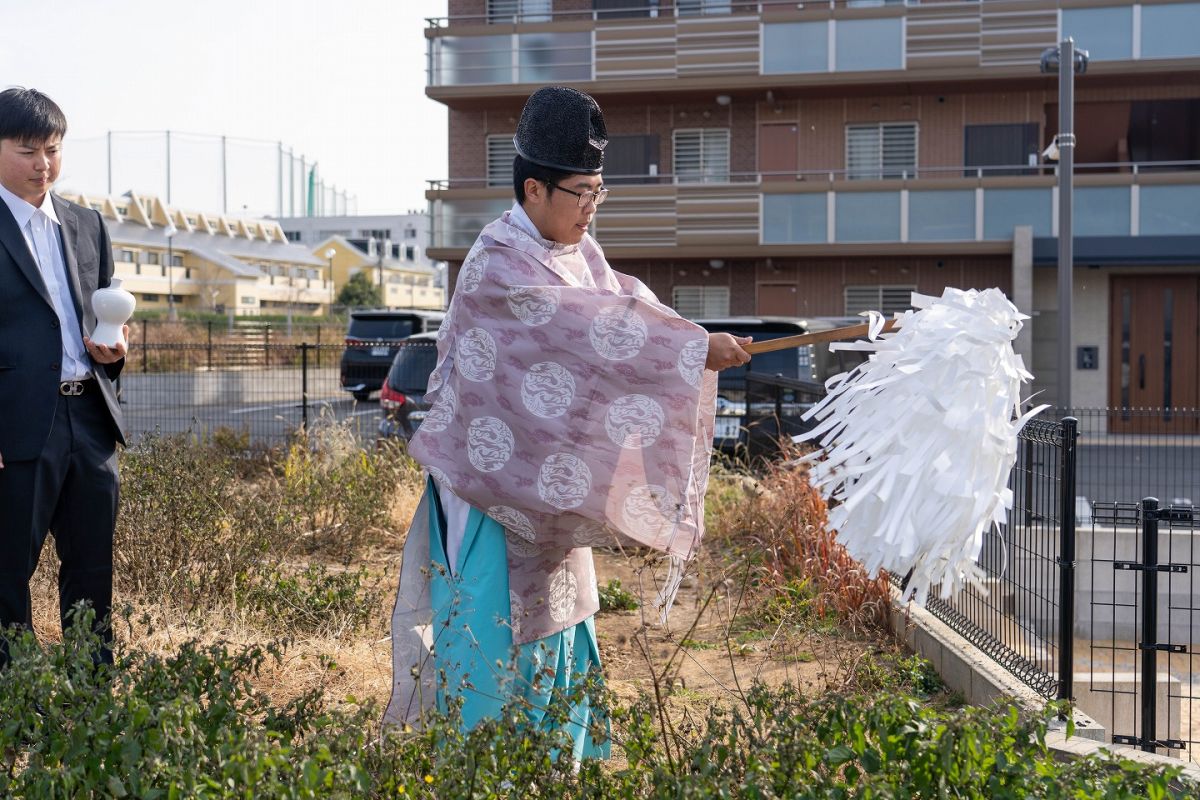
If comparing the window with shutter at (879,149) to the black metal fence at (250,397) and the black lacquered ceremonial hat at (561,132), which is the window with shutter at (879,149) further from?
the black lacquered ceremonial hat at (561,132)

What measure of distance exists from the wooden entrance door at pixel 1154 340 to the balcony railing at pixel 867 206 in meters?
1.17

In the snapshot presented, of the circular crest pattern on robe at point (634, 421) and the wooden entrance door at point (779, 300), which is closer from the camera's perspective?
the circular crest pattern on robe at point (634, 421)

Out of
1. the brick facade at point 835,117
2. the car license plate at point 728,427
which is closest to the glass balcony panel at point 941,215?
the brick facade at point 835,117

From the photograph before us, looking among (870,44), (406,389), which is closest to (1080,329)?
(870,44)

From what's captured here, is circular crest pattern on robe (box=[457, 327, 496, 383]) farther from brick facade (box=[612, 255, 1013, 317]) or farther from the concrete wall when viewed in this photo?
brick facade (box=[612, 255, 1013, 317])

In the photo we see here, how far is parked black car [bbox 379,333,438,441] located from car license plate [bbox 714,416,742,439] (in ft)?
8.48

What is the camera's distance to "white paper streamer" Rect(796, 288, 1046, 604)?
2668mm

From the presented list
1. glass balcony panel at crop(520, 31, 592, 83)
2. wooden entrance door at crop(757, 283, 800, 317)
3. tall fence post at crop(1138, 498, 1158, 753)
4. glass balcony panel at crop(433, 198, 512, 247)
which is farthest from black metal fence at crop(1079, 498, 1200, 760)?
glass balcony panel at crop(520, 31, 592, 83)

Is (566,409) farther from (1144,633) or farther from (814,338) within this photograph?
(1144,633)

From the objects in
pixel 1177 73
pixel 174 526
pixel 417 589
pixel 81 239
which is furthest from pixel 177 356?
pixel 1177 73

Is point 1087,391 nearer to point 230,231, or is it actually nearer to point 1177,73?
point 1177,73

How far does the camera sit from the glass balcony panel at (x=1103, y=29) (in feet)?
68.4

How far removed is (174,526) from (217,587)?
0.36 m

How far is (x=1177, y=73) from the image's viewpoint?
840 inches
